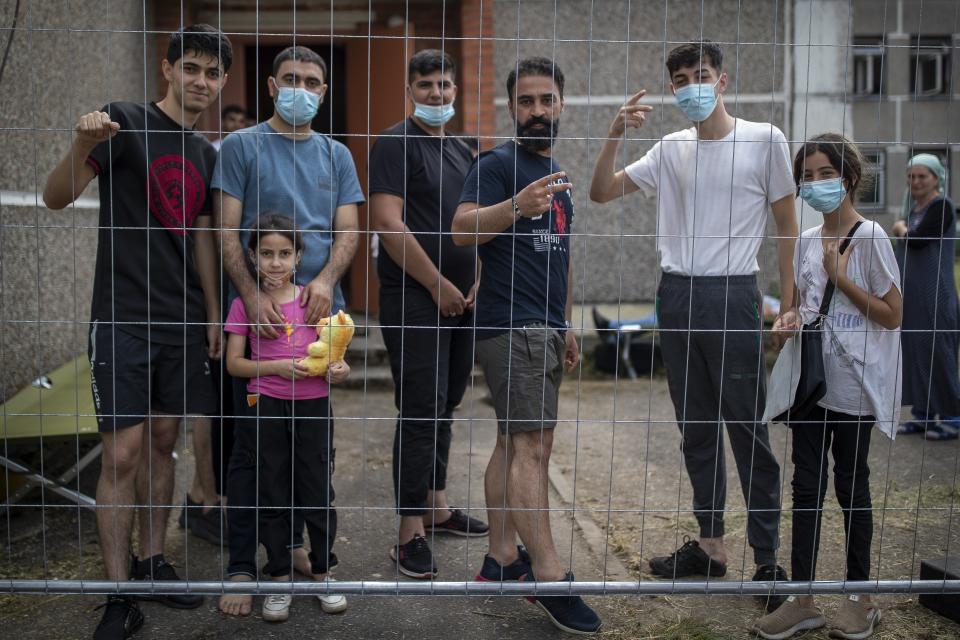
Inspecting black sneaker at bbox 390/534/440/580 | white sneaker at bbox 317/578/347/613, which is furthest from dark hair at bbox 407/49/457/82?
white sneaker at bbox 317/578/347/613

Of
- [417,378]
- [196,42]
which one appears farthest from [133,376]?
[196,42]

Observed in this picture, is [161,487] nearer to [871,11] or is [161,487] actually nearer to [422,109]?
[422,109]

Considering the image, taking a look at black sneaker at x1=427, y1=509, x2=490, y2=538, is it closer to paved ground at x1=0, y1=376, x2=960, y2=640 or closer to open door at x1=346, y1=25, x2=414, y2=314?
paved ground at x1=0, y1=376, x2=960, y2=640

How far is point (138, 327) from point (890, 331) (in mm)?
2553

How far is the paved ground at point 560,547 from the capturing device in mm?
3162

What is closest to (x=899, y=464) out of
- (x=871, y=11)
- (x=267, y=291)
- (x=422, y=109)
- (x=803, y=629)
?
(x=803, y=629)

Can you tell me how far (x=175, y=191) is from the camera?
129 inches

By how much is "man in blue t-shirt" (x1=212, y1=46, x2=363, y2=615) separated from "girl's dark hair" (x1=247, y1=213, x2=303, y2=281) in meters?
0.04

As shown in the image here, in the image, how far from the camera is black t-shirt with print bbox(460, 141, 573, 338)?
3.20 m

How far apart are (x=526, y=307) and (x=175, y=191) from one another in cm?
131

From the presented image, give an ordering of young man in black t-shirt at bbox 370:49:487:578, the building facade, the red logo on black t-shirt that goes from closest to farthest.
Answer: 1. the red logo on black t-shirt
2. young man in black t-shirt at bbox 370:49:487:578
3. the building facade

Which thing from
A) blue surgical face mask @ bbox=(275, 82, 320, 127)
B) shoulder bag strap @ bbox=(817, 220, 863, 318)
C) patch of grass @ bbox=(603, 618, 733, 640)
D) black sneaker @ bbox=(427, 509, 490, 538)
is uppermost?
blue surgical face mask @ bbox=(275, 82, 320, 127)

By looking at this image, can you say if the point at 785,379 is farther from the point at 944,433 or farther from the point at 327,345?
the point at 944,433

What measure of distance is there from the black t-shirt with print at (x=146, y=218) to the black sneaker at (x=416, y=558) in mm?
1165
